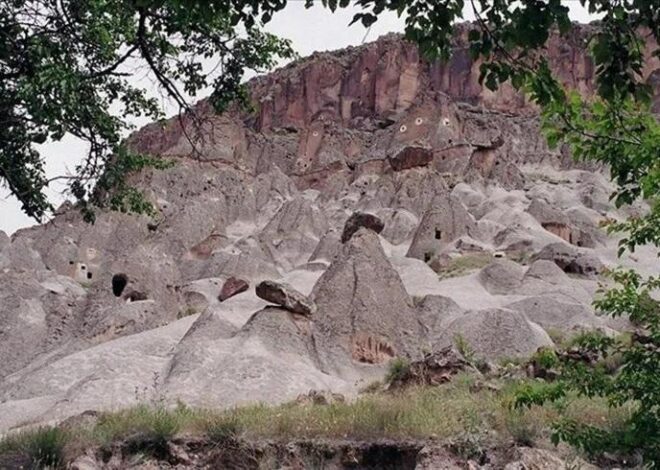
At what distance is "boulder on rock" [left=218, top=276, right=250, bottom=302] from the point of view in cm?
3738

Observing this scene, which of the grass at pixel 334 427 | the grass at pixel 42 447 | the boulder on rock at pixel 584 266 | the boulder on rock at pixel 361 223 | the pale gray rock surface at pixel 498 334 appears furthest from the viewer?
the boulder on rock at pixel 584 266

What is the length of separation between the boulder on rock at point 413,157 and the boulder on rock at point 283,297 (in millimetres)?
44465

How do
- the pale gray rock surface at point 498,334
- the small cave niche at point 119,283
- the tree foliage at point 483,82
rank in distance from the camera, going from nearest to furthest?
1. the tree foliage at point 483,82
2. the pale gray rock surface at point 498,334
3. the small cave niche at point 119,283

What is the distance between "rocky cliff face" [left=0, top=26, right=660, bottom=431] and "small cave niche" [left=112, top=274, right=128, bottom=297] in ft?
0.38

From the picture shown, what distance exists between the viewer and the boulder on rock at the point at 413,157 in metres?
65.7

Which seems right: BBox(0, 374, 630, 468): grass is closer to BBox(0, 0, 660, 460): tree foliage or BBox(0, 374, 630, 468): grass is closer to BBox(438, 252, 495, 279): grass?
BBox(0, 0, 660, 460): tree foliage

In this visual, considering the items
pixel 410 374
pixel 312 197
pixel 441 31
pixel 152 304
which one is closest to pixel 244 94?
pixel 441 31

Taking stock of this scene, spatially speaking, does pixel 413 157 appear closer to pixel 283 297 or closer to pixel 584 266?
pixel 584 266

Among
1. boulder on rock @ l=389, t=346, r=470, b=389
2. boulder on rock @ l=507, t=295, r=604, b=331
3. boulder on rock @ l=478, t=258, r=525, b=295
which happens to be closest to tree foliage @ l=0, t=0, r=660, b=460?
boulder on rock @ l=389, t=346, r=470, b=389

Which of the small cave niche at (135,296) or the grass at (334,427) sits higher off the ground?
the small cave niche at (135,296)

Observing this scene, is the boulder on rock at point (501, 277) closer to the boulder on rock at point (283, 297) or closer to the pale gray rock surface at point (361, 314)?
the pale gray rock surface at point (361, 314)

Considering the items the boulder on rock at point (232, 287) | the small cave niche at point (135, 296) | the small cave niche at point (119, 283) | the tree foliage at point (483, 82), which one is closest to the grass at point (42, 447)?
the tree foliage at point (483, 82)

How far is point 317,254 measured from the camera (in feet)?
147

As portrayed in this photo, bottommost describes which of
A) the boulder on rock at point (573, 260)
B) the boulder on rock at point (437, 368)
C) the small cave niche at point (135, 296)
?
the boulder on rock at point (573, 260)
